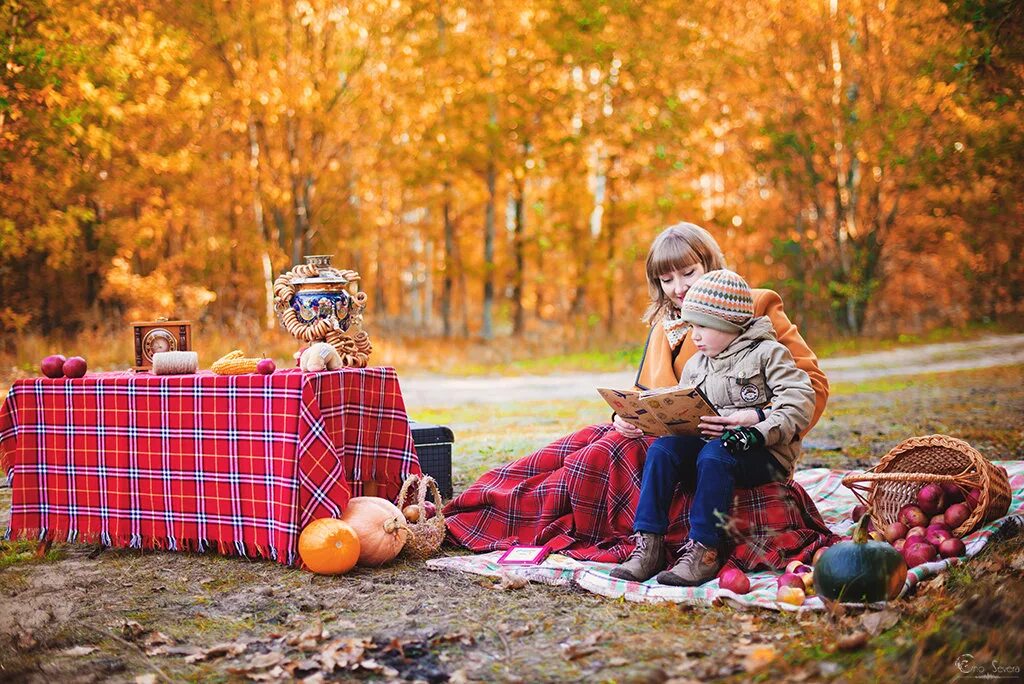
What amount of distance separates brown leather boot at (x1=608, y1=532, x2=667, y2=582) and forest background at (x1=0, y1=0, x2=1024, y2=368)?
12.7 metres

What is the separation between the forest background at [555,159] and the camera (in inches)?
677

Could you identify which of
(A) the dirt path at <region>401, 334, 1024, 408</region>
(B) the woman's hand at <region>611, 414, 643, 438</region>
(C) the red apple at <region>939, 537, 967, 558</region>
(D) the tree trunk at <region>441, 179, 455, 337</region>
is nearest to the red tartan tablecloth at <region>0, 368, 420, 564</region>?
(B) the woman's hand at <region>611, 414, 643, 438</region>

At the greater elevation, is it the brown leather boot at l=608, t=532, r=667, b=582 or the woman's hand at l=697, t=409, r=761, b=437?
the woman's hand at l=697, t=409, r=761, b=437

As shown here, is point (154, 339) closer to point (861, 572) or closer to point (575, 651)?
point (575, 651)

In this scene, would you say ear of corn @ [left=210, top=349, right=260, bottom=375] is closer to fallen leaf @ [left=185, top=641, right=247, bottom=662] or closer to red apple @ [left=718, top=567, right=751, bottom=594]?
fallen leaf @ [left=185, top=641, right=247, bottom=662]

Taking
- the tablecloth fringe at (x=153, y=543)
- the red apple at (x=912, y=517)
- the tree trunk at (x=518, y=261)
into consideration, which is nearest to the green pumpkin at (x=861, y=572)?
the red apple at (x=912, y=517)

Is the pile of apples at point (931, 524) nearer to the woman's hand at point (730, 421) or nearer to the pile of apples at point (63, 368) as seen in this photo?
the woman's hand at point (730, 421)

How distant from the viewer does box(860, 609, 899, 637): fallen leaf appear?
3.59 metres

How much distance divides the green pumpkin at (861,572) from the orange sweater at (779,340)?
3.15 ft

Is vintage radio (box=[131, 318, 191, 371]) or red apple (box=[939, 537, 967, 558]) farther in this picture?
vintage radio (box=[131, 318, 191, 371])

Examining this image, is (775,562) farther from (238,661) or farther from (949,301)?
(949,301)

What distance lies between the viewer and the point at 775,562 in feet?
15.6

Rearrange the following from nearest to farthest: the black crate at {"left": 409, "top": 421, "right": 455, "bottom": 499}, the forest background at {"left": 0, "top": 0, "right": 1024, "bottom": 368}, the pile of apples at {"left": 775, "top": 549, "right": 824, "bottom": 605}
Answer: the pile of apples at {"left": 775, "top": 549, "right": 824, "bottom": 605}, the black crate at {"left": 409, "top": 421, "right": 455, "bottom": 499}, the forest background at {"left": 0, "top": 0, "right": 1024, "bottom": 368}

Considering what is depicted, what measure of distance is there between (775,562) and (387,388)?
2.20m
